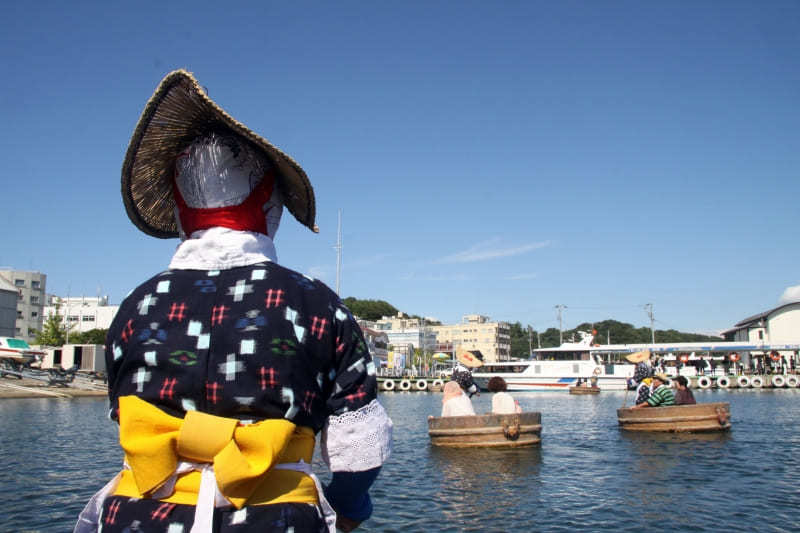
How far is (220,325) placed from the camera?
1824 mm

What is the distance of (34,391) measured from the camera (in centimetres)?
3694

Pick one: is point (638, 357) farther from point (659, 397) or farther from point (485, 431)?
point (485, 431)

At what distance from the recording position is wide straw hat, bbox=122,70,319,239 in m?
2.12

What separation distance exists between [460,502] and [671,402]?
1135 centimetres

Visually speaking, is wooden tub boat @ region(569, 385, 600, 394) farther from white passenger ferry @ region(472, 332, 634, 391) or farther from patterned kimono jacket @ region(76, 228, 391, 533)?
patterned kimono jacket @ region(76, 228, 391, 533)

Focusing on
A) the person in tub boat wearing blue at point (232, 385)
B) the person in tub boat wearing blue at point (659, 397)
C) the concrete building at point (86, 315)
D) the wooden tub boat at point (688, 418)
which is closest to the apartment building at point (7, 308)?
the concrete building at point (86, 315)

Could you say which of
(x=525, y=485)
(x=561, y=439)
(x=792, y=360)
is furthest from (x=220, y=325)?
(x=792, y=360)

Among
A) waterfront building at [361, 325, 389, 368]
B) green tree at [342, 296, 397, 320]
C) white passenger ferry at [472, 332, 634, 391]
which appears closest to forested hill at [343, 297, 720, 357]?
green tree at [342, 296, 397, 320]

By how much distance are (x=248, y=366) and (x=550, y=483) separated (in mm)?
10244

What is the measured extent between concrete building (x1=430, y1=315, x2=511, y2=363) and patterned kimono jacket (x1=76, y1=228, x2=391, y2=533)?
150126mm

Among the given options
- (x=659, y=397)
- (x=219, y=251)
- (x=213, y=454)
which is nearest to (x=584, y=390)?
(x=659, y=397)

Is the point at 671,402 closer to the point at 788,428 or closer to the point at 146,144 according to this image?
the point at 788,428

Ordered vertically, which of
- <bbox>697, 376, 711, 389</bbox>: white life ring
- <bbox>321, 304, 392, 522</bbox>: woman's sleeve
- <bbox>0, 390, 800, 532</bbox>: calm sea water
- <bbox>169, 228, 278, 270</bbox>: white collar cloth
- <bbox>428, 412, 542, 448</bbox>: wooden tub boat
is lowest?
<bbox>697, 376, 711, 389</bbox>: white life ring

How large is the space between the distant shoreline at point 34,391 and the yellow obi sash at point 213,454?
39.4m
